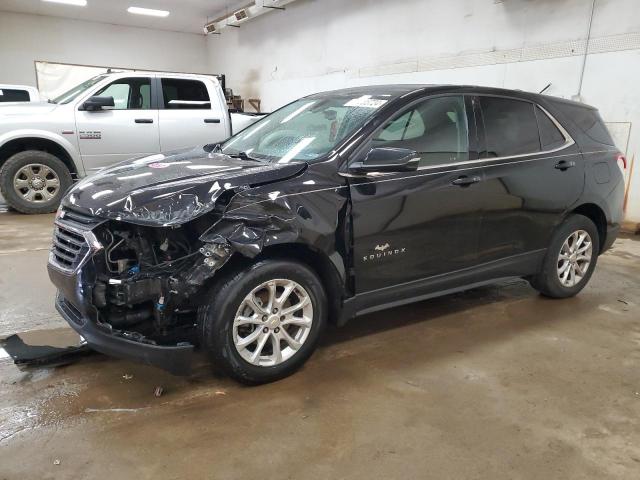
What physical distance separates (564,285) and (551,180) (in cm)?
94

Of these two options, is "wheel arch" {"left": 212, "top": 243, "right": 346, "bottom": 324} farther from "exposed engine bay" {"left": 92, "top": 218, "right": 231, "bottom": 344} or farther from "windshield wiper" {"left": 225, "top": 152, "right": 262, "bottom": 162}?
"windshield wiper" {"left": 225, "top": 152, "right": 262, "bottom": 162}

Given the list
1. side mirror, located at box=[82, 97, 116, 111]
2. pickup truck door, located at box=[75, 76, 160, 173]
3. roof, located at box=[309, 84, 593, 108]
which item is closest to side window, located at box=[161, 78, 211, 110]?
pickup truck door, located at box=[75, 76, 160, 173]

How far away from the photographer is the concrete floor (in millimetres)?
2029

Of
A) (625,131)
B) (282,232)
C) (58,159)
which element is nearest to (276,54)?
(58,159)

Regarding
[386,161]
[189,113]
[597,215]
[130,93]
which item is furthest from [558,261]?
[130,93]

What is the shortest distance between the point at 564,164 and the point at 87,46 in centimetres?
1611

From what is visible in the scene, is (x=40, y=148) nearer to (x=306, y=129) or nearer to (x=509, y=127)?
(x=306, y=129)

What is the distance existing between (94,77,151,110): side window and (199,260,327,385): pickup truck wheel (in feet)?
17.4

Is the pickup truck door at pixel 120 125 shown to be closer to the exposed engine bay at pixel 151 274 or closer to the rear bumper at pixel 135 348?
the exposed engine bay at pixel 151 274

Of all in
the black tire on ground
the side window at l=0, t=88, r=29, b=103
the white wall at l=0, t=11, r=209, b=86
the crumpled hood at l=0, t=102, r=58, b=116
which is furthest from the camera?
the white wall at l=0, t=11, r=209, b=86

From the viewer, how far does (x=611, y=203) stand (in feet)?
12.8

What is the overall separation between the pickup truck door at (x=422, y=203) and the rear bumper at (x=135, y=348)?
1.04 metres

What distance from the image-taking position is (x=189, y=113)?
7.08m

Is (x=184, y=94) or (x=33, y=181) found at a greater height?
(x=184, y=94)
